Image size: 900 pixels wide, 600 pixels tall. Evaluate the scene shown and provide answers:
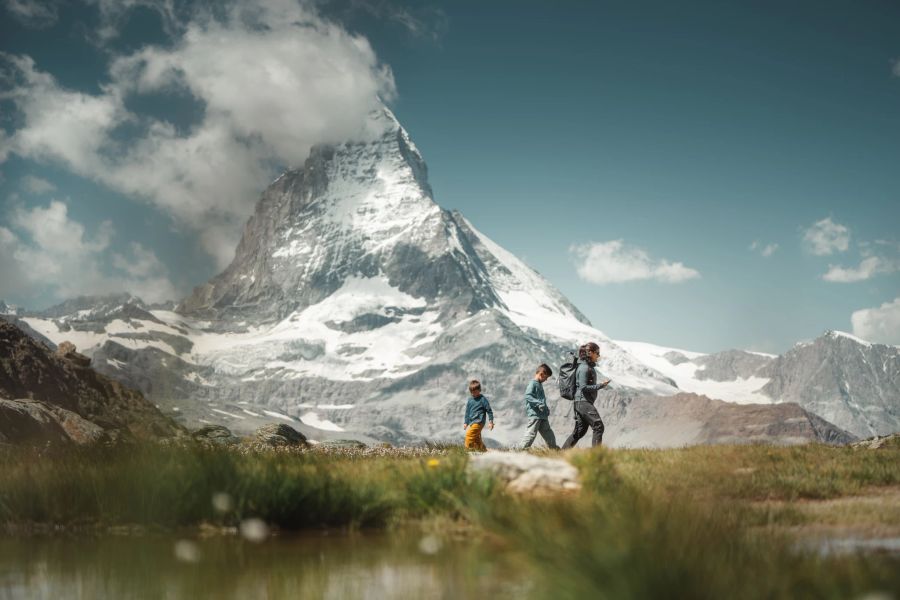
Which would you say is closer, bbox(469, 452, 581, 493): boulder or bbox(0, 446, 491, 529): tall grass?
bbox(0, 446, 491, 529): tall grass

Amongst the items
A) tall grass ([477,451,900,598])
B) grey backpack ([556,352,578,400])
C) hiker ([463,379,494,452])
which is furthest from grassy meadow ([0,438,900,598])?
hiker ([463,379,494,452])

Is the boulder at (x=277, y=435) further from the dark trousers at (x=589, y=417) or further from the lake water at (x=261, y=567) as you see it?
the lake water at (x=261, y=567)

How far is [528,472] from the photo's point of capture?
1120cm

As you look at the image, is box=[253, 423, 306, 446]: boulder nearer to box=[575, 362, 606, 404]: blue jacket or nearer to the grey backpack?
the grey backpack

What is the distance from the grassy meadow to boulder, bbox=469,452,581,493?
25cm

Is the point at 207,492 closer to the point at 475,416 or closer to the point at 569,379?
the point at 569,379

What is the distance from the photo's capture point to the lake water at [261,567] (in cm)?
699

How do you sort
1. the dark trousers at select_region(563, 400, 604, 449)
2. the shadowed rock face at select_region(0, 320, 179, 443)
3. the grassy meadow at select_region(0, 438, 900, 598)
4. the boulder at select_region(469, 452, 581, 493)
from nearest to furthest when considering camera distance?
the grassy meadow at select_region(0, 438, 900, 598)
the boulder at select_region(469, 452, 581, 493)
the dark trousers at select_region(563, 400, 604, 449)
the shadowed rock face at select_region(0, 320, 179, 443)

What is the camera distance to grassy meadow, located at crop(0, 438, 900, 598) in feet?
17.2

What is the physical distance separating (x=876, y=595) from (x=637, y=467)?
1141cm

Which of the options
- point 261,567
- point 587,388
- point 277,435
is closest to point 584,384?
point 587,388

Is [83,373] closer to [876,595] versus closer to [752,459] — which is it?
[752,459]

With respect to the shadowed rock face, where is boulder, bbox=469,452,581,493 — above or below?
below

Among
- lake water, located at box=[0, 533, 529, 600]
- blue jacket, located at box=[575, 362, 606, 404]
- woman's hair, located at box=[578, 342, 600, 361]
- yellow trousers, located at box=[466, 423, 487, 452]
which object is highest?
woman's hair, located at box=[578, 342, 600, 361]
